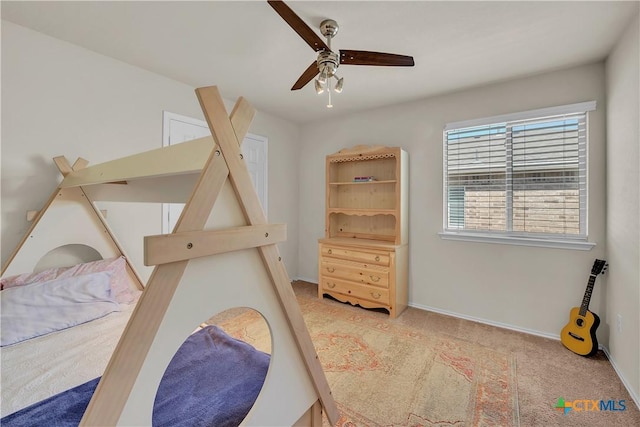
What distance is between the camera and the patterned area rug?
62.1 inches

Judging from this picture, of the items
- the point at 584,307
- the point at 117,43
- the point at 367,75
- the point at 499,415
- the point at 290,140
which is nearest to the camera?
the point at 499,415

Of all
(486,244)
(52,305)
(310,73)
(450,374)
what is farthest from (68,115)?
(486,244)

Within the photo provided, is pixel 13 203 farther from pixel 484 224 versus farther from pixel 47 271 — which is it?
pixel 484 224

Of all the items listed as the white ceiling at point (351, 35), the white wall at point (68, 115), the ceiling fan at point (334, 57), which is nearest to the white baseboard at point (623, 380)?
the white ceiling at point (351, 35)

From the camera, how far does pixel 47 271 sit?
184cm

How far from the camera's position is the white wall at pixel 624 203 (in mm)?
1688

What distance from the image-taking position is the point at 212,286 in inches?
30.6

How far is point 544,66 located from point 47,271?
4.19 m

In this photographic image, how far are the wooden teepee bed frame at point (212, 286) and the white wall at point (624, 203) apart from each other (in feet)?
6.74

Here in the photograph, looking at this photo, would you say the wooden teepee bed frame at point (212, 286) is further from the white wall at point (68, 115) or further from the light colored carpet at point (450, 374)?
the white wall at point (68, 115)

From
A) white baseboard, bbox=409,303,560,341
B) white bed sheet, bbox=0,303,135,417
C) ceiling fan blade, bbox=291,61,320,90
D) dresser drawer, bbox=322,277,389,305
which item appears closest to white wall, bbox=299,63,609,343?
white baseboard, bbox=409,303,560,341

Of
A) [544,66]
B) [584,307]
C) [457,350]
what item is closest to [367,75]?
[544,66]

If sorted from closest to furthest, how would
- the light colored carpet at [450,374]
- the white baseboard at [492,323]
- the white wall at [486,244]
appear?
1. the light colored carpet at [450,374]
2. the white wall at [486,244]
3. the white baseboard at [492,323]

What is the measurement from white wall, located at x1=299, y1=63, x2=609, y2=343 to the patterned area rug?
640 millimetres
